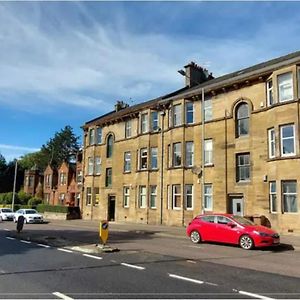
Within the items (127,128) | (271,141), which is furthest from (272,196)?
(127,128)

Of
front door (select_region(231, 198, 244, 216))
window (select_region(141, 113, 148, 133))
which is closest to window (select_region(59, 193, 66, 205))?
window (select_region(141, 113, 148, 133))

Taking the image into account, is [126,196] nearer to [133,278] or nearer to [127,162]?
[127,162]

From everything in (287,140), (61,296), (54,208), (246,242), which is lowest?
(61,296)

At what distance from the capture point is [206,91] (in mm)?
30594

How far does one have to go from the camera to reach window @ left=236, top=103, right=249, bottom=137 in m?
28.1

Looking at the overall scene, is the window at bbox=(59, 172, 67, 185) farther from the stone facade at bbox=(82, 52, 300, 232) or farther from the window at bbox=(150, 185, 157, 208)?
the window at bbox=(150, 185, 157, 208)

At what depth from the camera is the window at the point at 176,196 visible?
1249 inches

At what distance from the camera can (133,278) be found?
942cm

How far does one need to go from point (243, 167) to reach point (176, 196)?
6.51 m

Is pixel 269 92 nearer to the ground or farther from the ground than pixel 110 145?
farther from the ground

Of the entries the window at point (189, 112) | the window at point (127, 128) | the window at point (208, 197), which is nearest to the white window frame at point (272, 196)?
the window at point (208, 197)

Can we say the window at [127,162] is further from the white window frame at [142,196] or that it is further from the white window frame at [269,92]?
the white window frame at [269,92]

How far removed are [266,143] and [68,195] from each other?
4142 cm

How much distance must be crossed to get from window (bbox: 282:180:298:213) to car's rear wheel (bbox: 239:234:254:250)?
7362 mm
